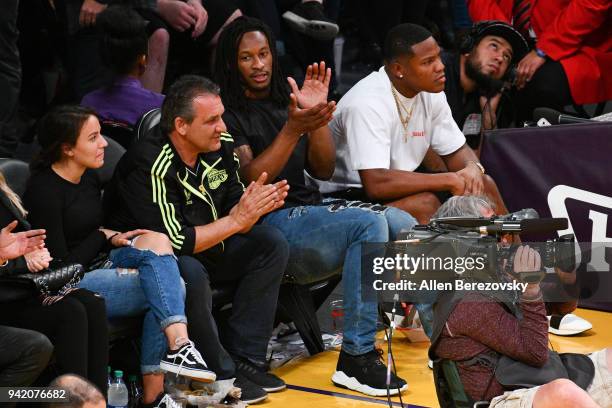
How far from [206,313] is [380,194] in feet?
4.84

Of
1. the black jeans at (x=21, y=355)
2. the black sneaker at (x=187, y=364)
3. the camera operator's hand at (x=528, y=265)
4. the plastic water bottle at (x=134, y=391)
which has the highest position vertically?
the camera operator's hand at (x=528, y=265)

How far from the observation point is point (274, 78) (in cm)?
613

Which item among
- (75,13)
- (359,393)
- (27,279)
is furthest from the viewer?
(75,13)

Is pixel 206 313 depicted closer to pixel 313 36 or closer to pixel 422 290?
pixel 422 290

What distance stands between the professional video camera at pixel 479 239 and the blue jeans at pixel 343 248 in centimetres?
116

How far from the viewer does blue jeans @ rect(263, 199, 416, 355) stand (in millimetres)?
5582

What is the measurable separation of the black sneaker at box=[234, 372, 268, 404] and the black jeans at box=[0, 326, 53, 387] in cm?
106

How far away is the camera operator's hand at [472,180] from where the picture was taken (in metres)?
6.40

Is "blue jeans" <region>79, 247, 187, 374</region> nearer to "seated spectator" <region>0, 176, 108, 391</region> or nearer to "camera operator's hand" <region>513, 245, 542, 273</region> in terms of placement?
"seated spectator" <region>0, 176, 108, 391</region>

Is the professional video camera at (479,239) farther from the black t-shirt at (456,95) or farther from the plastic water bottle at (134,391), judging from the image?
the black t-shirt at (456,95)

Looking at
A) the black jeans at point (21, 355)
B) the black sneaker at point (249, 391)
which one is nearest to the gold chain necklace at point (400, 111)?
the black sneaker at point (249, 391)

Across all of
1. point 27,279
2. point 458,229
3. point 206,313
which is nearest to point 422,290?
point 458,229

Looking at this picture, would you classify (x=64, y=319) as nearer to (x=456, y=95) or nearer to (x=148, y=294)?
(x=148, y=294)

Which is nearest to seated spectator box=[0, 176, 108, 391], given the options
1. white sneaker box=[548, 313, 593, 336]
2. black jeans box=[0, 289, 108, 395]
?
black jeans box=[0, 289, 108, 395]
